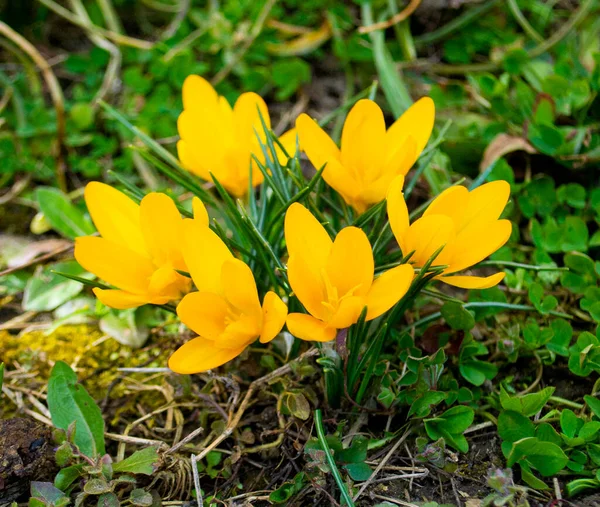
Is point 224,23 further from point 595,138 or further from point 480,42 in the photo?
point 595,138

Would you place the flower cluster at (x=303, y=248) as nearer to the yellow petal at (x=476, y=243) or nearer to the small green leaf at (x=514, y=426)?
the yellow petal at (x=476, y=243)

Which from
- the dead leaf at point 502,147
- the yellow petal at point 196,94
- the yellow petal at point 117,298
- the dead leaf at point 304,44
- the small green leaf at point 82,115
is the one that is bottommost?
the dead leaf at point 502,147

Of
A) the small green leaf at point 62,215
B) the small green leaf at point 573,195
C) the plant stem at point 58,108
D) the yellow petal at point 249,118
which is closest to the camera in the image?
the yellow petal at point 249,118

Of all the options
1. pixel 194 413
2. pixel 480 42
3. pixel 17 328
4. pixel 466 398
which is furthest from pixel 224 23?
pixel 466 398

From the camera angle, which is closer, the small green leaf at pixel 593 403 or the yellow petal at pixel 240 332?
the yellow petal at pixel 240 332

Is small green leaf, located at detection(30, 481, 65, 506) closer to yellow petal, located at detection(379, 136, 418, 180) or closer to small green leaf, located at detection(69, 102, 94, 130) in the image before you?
yellow petal, located at detection(379, 136, 418, 180)

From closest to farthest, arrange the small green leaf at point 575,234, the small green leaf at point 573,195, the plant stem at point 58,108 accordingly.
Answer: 1. the small green leaf at point 575,234
2. the small green leaf at point 573,195
3. the plant stem at point 58,108

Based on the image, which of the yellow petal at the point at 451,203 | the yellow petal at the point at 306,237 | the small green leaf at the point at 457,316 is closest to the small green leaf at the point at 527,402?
the small green leaf at the point at 457,316
